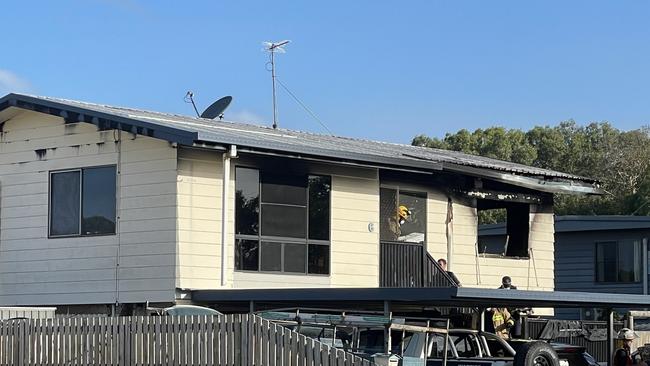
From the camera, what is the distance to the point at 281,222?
21.7 meters

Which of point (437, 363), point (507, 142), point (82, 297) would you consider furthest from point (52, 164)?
point (507, 142)

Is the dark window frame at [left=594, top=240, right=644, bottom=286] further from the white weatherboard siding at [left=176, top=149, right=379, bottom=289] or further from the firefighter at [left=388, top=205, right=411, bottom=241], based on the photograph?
the white weatherboard siding at [left=176, top=149, right=379, bottom=289]

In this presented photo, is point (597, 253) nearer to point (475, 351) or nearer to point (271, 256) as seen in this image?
point (271, 256)

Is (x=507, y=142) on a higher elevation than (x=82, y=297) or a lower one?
higher

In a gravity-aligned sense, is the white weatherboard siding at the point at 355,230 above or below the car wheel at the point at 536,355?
above

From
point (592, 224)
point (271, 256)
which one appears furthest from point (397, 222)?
point (592, 224)

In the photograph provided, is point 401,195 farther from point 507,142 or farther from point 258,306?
point 507,142

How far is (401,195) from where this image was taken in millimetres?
23578

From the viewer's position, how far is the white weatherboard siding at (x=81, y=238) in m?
20.3

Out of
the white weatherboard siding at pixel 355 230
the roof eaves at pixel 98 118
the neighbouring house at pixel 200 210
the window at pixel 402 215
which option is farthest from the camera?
the window at pixel 402 215

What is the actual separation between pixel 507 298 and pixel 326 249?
213 inches

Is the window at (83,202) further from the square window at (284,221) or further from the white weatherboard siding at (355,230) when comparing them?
the white weatherboard siding at (355,230)

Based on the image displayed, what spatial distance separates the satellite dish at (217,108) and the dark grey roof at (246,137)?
0.60 m

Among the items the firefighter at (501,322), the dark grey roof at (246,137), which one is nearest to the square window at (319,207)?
the dark grey roof at (246,137)
